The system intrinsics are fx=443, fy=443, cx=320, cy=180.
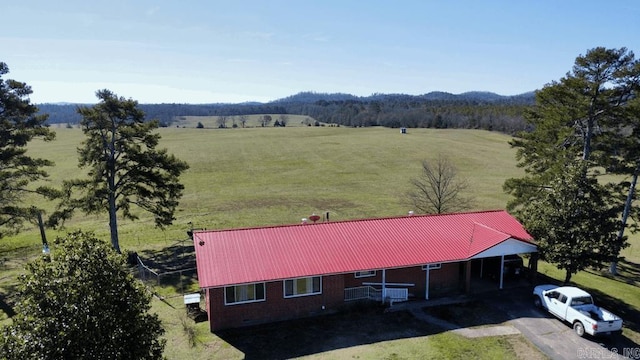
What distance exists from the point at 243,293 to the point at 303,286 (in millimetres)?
3149

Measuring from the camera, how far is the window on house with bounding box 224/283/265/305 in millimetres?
22312

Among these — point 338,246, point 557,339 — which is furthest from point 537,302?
point 338,246

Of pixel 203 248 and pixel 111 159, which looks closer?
pixel 203 248

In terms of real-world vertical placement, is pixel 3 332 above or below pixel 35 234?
above

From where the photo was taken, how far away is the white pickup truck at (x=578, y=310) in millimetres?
20875

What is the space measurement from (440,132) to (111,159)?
115463 mm

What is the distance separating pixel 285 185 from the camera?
218ft

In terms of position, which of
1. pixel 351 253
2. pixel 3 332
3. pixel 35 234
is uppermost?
pixel 3 332

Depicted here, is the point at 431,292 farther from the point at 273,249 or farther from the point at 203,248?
the point at 203,248

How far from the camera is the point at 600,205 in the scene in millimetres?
25781

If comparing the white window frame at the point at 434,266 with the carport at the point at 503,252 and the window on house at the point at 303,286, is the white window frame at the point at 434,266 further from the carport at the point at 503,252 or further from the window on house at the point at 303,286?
the window on house at the point at 303,286

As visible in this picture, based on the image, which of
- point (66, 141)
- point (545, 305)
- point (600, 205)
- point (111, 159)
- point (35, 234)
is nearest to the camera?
point (545, 305)

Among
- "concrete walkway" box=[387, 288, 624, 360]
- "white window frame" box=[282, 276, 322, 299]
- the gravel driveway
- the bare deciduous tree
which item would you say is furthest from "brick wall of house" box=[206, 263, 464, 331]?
the bare deciduous tree

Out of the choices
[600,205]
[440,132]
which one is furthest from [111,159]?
[440,132]
